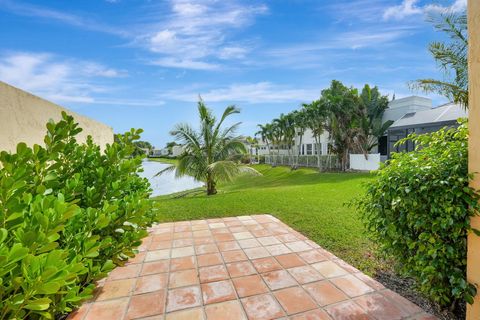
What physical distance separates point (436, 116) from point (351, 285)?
16403 mm

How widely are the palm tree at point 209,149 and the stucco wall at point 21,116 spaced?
6.10m

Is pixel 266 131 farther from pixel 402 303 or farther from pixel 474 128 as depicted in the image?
pixel 474 128

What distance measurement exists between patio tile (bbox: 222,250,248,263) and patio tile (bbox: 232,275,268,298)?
0.50 m

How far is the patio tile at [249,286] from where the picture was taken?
8.03ft

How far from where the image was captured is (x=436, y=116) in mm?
14016

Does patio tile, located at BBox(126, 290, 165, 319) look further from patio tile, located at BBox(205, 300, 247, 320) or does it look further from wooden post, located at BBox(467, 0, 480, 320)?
wooden post, located at BBox(467, 0, 480, 320)

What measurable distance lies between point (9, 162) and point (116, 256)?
152 centimetres

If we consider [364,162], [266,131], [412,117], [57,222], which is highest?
[266,131]

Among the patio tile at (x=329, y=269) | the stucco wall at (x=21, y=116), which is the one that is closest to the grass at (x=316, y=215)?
the patio tile at (x=329, y=269)

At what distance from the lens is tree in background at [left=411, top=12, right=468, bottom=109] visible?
19.1 ft

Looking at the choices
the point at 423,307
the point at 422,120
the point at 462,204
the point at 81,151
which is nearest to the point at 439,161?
the point at 462,204

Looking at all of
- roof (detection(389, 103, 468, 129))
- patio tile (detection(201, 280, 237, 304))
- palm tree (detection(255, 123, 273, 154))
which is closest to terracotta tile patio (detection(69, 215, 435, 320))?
patio tile (detection(201, 280, 237, 304))

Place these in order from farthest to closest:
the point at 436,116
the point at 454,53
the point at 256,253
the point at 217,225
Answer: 1. the point at 436,116
2. the point at 454,53
3. the point at 217,225
4. the point at 256,253

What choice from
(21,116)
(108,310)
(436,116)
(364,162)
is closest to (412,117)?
(436,116)
